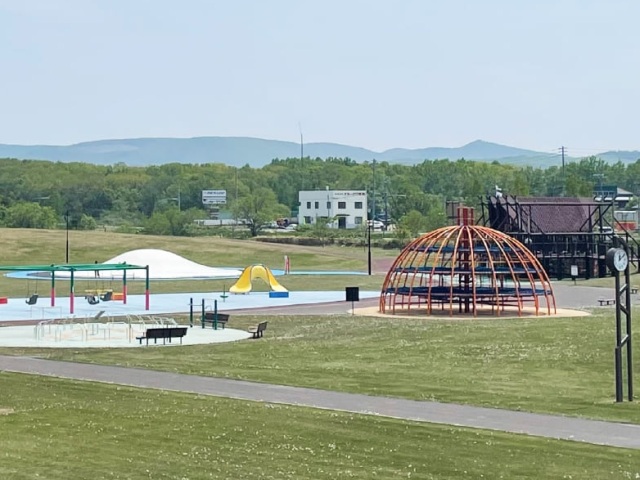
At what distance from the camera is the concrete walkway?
18.8 m

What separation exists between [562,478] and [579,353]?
14684 mm

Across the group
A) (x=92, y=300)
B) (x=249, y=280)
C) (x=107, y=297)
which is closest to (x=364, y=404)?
(x=92, y=300)

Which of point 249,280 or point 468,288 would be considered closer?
point 468,288

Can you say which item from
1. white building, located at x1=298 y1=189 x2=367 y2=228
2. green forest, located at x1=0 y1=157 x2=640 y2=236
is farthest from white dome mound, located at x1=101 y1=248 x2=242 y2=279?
white building, located at x1=298 y1=189 x2=367 y2=228

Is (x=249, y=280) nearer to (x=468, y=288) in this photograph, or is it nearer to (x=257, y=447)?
(x=468, y=288)

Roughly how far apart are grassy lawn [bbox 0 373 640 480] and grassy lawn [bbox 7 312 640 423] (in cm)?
343

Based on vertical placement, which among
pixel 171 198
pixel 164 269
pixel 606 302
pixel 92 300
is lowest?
pixel 92 300

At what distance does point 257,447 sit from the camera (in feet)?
57.6

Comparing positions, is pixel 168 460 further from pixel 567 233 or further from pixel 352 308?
pixel 567 233

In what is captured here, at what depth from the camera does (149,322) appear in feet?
147

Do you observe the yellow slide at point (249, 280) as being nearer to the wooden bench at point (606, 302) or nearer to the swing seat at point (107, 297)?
the swing seat at point (107, 297)

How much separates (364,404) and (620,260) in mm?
6067

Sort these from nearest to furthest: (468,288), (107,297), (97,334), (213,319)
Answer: (97,334), (213,319), (468,288), (107,297)

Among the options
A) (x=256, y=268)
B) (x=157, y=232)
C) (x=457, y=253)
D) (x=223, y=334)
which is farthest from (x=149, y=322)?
(x=157, y=232)
